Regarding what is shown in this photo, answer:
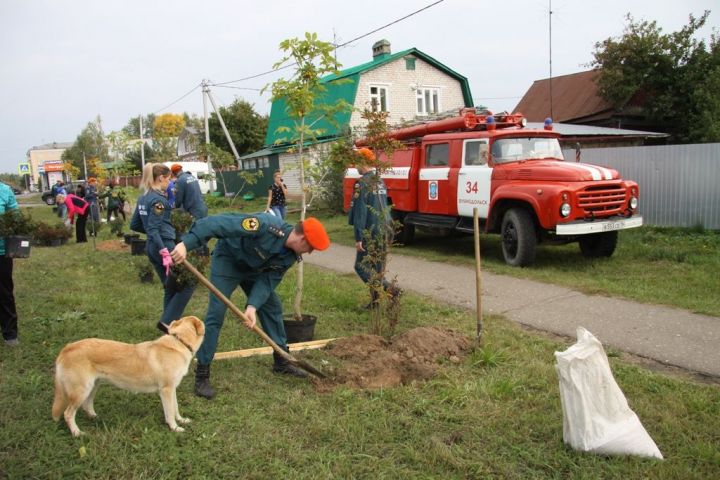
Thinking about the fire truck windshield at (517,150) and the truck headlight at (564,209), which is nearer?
the truck headlight at (564,209)

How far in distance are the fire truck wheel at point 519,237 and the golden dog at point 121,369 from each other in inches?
257

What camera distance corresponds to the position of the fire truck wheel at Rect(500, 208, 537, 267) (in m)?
8.85

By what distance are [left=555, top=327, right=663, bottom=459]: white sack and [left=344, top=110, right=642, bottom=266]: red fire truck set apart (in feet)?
17.4

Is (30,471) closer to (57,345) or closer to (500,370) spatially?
(57,345)

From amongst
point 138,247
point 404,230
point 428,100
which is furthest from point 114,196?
point 428,100

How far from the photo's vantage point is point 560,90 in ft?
88.4

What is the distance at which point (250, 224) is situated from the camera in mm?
3906

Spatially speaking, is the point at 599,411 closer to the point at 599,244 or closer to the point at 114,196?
the point at 599,244

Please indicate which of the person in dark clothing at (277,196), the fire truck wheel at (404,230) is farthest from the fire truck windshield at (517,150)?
the person in dark clothing at (277,196)

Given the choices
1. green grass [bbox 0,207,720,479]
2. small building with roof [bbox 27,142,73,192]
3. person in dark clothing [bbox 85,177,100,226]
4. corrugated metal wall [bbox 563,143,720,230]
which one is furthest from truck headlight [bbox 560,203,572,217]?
small building with roof [bbox 27,142,73,192]

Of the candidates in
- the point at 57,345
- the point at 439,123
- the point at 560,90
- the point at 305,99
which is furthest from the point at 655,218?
the point at 560,90

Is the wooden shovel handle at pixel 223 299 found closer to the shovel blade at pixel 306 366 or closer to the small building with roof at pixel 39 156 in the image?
the shovel blade at pixel 306 366

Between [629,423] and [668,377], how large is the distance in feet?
4.93

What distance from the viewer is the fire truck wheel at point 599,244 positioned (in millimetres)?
9320
